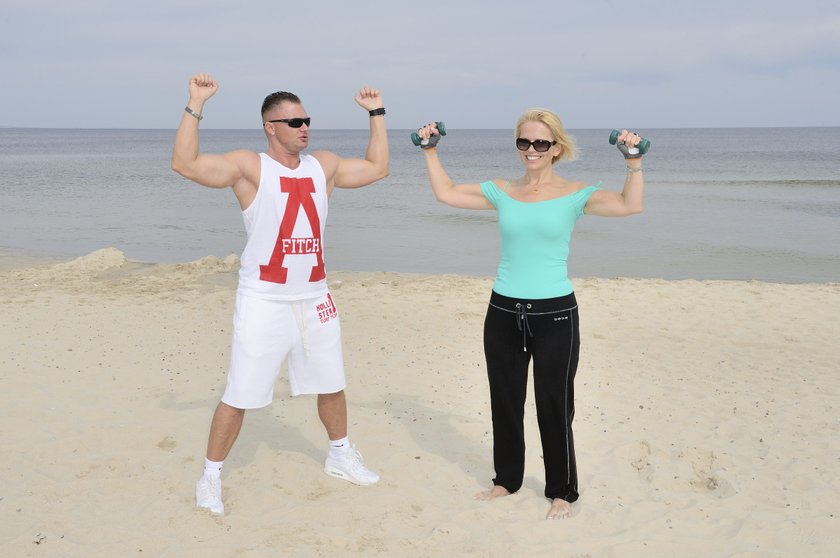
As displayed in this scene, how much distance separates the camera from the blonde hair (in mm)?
4062

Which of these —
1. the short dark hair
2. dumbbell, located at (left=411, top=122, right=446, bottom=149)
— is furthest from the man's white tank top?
dumbbell, located at (left=411, top=122, right=446, bottom=149)

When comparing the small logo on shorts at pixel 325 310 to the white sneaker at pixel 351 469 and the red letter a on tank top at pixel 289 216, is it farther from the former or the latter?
the white sneaker at pixel 351 469

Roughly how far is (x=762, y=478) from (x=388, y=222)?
19695 millimetres

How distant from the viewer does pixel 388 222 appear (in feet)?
79.4

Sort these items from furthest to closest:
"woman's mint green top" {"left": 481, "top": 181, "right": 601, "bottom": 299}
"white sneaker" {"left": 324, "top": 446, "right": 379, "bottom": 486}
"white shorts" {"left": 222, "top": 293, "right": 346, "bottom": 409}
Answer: "white sneaker" {"left": 324, "top": 446, "right": 379, "bottom": 486}, "white shorts" {"left": 222, "top": 293, "right": 346, "bottom": 409}, "woman's mint green top" {"left": 481, "top": 181, "right": 601, "bottom": 299}

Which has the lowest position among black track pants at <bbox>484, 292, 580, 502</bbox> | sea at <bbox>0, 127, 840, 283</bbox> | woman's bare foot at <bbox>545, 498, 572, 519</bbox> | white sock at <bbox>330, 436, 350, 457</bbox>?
sea at <bbox>0, 127, 840, 283</bbox>

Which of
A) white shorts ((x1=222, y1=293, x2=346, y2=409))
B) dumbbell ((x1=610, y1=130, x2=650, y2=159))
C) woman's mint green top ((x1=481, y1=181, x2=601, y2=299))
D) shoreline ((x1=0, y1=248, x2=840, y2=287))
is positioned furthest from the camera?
shoreline ((x1=0, y1=248, x2=840, y2=287))

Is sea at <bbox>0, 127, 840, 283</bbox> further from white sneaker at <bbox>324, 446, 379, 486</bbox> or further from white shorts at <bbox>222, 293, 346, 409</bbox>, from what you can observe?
white shorts at <bbox>222, 293, 346, 409</bbox>

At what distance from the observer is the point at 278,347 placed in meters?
4.25

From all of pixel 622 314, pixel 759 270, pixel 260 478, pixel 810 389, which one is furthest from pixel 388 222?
pixel 260 478

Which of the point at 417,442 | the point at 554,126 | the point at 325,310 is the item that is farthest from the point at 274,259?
the point at 417,442

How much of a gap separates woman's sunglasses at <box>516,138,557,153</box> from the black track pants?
77 cm

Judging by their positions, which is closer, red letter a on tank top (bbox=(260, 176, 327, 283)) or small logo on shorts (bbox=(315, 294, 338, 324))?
red letter a on tank top (bbox=(260, 176, 327, 283))

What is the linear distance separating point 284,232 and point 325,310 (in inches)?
20.6
